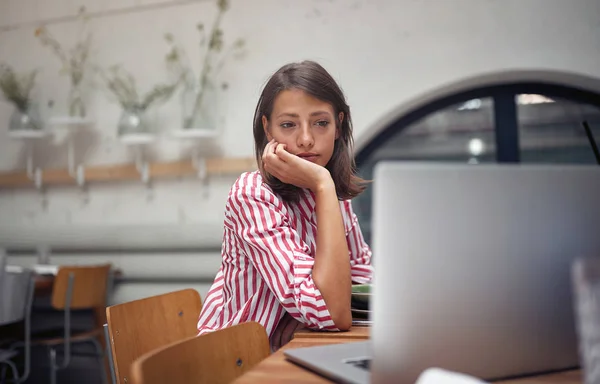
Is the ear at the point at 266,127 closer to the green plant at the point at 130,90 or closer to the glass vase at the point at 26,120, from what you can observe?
the green plant at the point at 130,90

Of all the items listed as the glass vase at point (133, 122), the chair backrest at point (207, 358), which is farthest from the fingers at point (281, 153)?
the glass vase at point (133, 122)

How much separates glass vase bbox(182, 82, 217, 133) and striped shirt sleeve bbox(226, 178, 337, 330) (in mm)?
2148

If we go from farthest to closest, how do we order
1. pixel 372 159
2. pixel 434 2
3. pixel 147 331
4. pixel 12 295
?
pixel 372 159, pixel 434 2, pixel 12 295, pixel 147 331

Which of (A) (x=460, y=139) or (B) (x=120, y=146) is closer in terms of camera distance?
(A) (x=460, y=139)

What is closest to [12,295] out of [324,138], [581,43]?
[324,138]

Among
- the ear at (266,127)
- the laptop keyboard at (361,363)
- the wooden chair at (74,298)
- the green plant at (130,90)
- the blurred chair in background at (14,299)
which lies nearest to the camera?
the laptop keyboard at (361,363)

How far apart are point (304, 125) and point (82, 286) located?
2.15 metres

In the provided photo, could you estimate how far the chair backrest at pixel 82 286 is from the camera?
9.37 feet

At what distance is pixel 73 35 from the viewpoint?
3.67 metres

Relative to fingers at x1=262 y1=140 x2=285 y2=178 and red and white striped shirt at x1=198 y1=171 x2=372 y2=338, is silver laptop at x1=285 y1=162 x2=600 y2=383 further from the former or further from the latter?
fingers at x1=262 y1=140 x2=285 y2=178

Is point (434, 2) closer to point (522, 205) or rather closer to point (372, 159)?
point (372, 159)

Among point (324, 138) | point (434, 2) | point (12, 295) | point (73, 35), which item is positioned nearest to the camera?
point (324, 138)

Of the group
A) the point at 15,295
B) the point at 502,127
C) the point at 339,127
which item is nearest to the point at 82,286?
the point at 15,295

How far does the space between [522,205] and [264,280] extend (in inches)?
25.4
